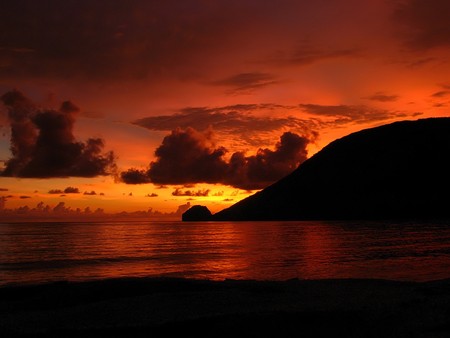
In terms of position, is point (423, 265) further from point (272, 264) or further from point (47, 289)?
point (47, 289)

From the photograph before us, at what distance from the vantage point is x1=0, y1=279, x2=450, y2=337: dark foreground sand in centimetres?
1377

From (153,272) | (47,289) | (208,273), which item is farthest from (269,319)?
(153,272)

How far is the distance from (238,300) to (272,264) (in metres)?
24.4

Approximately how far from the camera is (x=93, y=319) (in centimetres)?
1548

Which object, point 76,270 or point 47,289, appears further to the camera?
point 76,270

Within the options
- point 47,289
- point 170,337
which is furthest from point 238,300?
point 47,289

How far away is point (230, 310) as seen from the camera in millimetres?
16109

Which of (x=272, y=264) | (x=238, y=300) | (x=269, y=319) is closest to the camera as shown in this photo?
(x=269, y=319)

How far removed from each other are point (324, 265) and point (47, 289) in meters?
25.4

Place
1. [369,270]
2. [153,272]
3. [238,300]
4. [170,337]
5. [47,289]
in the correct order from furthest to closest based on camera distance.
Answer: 1. [153,272]
2. [369,270]
3. [47,289]
4. [238,300]
5. [170,337]

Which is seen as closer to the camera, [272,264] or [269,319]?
[269,319]

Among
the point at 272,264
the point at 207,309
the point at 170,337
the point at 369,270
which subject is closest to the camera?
the point at 170,337

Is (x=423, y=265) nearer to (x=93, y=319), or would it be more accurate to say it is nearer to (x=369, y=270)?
(x=369, y=270)

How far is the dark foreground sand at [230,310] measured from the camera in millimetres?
13766
